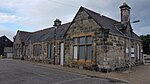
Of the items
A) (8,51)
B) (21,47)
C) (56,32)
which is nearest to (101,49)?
(56,32)

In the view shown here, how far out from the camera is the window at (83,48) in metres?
18.4

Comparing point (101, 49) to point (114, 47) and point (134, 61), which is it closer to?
point (114, 47)

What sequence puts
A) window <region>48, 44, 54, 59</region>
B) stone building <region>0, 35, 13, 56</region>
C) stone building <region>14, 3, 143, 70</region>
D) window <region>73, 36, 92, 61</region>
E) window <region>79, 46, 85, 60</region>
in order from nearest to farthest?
stone building <region>14, 3, 143, 70</region> < window <region>73, 36, 92, 61</region> < window <region>79, 46, 85, 60</region> < window <region>48, 44, 54, 59</region> < stone building <region>0, 35, 13, 56</region>

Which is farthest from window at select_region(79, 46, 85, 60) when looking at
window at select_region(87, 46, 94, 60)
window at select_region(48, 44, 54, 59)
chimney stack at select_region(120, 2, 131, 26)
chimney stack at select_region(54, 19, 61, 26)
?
chimney stack at select_region(54, 19, 61, 26)

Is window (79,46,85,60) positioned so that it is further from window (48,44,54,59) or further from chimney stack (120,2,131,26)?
window (48,44,54,59)

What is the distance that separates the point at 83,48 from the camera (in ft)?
62.9

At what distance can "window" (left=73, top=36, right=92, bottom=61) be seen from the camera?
18.4m

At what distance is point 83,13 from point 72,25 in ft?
6.90

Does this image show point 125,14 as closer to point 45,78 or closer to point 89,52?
point 89,52

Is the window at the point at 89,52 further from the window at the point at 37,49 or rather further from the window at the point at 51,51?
the window at the point at 37,49

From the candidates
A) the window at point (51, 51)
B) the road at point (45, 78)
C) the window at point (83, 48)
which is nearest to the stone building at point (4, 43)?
the window at point (51, 51)

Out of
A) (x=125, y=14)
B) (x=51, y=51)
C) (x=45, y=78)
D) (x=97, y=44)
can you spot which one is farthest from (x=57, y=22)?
(x=45, y=78)

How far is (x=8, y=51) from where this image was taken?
2347 inches

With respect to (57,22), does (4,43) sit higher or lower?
Answer: lower
